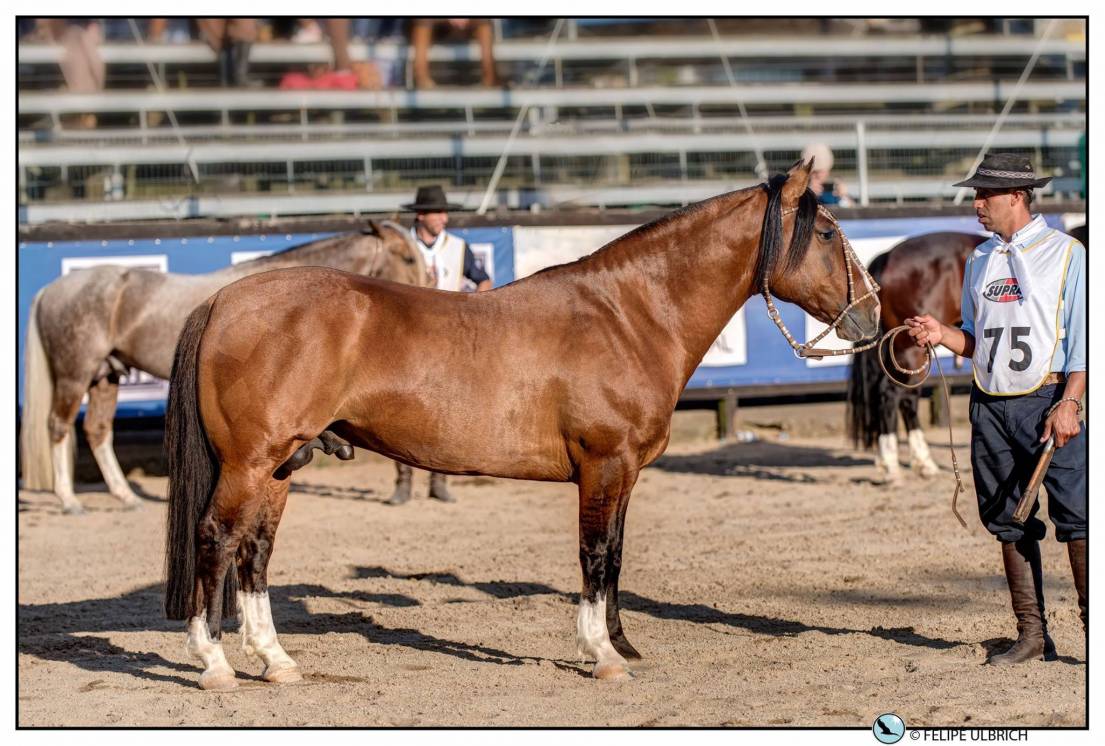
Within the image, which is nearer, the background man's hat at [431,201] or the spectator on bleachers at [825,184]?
the background man's hat at [431,201]

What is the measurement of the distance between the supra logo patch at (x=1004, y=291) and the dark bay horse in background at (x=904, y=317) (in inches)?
186

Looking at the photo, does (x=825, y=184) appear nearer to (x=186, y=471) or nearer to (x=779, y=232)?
(x=779, y=232)

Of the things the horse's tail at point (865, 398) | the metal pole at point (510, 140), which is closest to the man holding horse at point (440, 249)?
the metal pole at point (510, 140)

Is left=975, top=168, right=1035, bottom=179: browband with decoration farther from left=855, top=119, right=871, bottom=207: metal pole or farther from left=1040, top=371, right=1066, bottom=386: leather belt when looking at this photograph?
left=855, top=119, right=871, bottom=207: metal pole

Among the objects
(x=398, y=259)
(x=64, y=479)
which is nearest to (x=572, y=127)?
(x=398, y=259)

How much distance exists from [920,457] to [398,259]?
419 centimetres

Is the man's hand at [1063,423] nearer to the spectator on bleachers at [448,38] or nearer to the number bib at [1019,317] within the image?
the number bib at [1019,317]

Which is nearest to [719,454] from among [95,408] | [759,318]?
[759,318]

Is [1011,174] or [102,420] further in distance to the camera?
[102,420]

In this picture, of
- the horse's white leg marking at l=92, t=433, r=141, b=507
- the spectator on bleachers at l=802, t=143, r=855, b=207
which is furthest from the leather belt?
the horse's white leg marking at l=92, t=433, r=141, b=507

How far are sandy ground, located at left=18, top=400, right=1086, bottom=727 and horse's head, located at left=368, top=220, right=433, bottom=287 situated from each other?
1.66m

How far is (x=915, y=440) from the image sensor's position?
996cm

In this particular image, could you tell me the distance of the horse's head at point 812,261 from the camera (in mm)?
5246

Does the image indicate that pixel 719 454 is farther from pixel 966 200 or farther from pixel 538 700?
pixel 538 700
